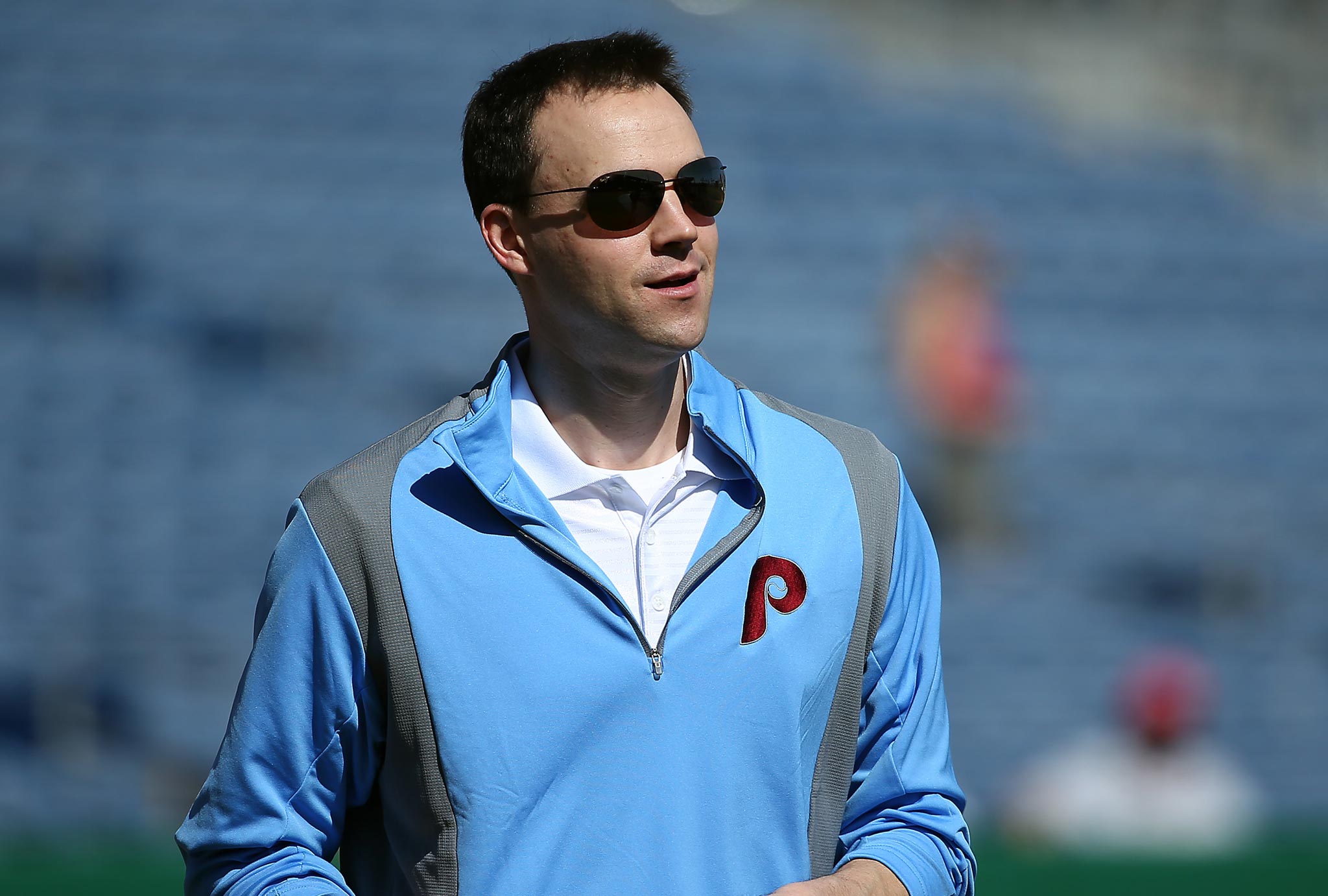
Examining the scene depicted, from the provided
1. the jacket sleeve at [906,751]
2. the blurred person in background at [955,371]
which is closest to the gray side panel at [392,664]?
the jacket sleeve at [906,751]

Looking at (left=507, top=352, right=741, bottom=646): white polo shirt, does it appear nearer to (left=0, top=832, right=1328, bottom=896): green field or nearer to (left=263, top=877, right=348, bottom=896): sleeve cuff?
(left=263, top=877, right=348, bottom=896): sleeve cuff

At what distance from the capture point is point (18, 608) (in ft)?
23.8

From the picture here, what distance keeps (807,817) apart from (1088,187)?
415 inches

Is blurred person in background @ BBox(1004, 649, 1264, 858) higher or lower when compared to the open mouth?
lower

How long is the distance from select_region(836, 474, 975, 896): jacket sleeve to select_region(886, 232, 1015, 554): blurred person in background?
6465mm

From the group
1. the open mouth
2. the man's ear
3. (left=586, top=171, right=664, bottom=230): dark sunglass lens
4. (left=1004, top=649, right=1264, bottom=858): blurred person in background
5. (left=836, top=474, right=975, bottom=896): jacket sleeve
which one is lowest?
(left=1004, top=649, right=1264, bottom=858): blurred person in background

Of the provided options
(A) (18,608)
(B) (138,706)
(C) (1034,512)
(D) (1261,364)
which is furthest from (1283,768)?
(A) (18,608)

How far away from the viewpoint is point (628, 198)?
1.70 meters

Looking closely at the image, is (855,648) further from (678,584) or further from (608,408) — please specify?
(608,408)

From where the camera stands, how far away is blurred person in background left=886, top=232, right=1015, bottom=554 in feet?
26.7

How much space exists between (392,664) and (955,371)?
6.85m

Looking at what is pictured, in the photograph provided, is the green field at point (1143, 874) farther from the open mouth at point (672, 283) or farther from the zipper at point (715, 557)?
the open mouth at point (672, 283)

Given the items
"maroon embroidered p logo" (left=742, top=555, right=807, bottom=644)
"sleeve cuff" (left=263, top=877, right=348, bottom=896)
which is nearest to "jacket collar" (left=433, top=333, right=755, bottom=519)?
"maroon embroidered p logo" (left=742, top=555, right=807, bottom=644)

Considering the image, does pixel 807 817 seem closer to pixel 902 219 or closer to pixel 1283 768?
pixel 1283 768
